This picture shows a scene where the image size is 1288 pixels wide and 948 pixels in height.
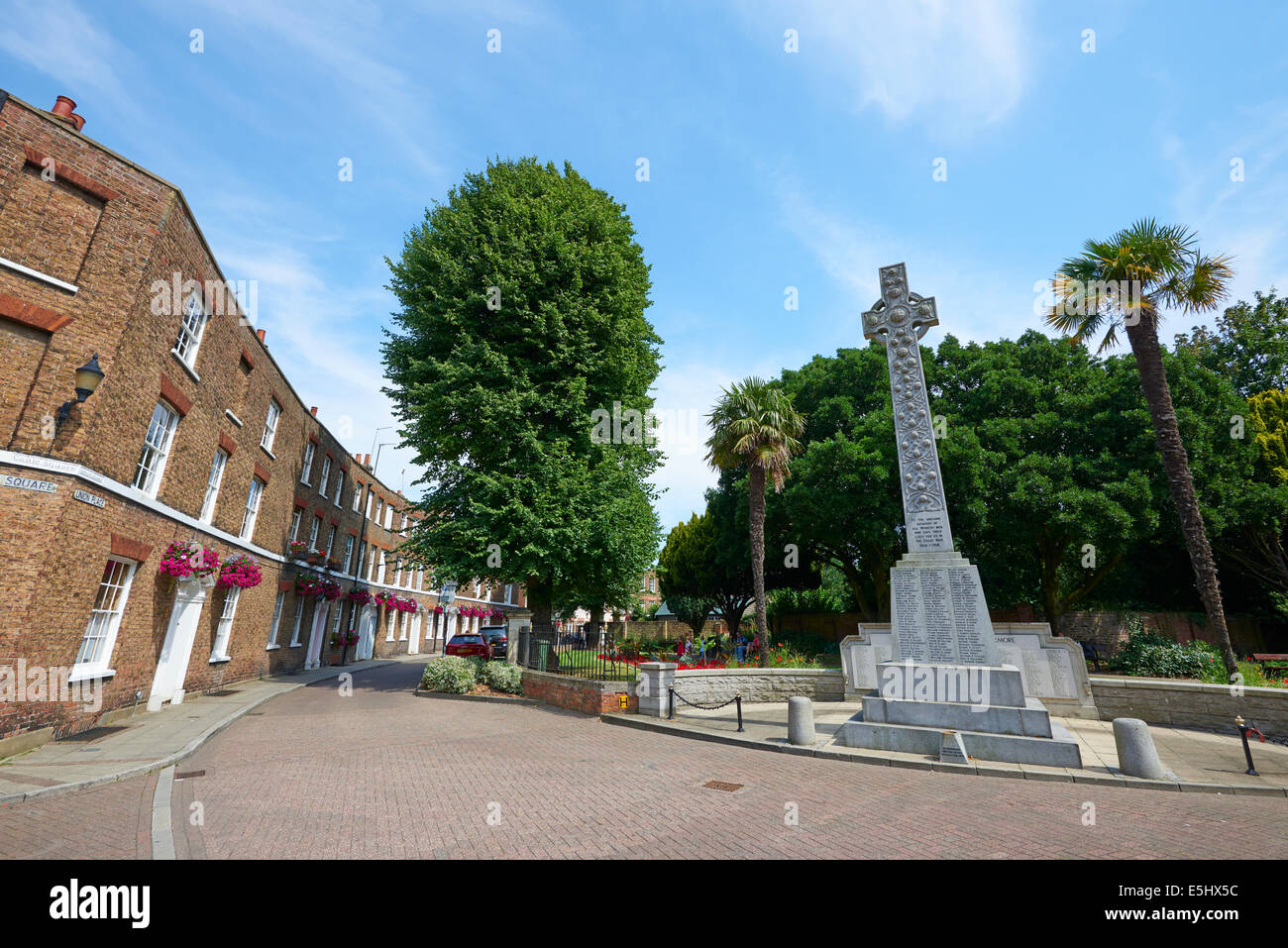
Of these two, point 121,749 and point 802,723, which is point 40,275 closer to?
point 121,749

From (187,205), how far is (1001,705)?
750 inches

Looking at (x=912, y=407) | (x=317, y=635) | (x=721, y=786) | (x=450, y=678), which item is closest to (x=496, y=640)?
(x=317, y=635)

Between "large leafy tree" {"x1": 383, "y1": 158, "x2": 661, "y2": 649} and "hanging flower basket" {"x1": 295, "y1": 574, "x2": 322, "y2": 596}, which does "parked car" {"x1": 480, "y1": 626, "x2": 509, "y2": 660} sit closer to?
"hanging flower basket" {"x1": 295, "y1": 574, "x2": 322, "y2": 596}

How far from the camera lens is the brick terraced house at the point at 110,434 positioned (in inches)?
353

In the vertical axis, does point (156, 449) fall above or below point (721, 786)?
above

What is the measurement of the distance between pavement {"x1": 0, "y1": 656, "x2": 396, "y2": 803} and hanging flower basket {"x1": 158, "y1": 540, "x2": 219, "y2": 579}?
113 inches

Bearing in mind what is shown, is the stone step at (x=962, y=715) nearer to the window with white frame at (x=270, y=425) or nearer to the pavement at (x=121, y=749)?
the pavement at (x=121, y=749)

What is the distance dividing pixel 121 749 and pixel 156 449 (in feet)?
20.9

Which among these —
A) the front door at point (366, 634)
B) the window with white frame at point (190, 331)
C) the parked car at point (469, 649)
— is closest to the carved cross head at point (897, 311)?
the window with white frame at point (190, 331)

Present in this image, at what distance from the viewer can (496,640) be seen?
29.5 m

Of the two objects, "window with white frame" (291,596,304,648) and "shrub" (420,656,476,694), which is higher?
"window with white frame" (291,596,304,648)

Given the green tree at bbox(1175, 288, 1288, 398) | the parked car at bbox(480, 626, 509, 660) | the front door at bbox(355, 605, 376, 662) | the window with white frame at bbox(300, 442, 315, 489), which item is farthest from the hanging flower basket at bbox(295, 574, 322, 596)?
the green tree at bbox(1175, 288, 1288, 398)

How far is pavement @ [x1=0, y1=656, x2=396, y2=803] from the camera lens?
7094mm

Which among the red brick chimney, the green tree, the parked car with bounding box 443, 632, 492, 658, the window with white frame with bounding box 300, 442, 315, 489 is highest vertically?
the green tree
